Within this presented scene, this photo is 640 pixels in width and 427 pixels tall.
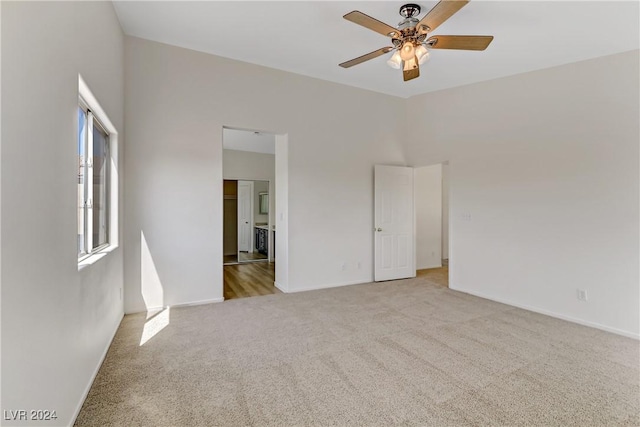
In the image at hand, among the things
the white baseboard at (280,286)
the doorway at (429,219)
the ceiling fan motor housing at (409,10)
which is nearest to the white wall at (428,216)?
the doorway at (429,219)

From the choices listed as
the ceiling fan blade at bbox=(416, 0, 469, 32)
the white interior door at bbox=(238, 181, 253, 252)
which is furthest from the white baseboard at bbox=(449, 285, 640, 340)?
the white interior door at bbox=(238, 181, 253, 252)

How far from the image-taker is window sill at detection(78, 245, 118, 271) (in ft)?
6.59

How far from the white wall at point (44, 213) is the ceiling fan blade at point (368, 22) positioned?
70.2 inches

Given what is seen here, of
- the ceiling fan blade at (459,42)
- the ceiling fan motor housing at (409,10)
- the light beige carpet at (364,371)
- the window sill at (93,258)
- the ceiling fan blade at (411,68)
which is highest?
the ceiling fan motor housing at (409,10)

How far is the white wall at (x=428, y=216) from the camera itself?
6250 mm

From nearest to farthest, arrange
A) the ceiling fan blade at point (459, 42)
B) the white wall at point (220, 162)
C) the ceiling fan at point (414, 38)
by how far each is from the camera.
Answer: the ceiling fan at point (414, 38), the ceiling fan blade at point (459, 42), the white wall at point (220, 162)

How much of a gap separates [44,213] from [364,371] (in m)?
2.20

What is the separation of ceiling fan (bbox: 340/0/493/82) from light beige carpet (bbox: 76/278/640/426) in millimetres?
2596

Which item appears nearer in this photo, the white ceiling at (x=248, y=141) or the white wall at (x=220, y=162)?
the white wall at (x=220, y=162)

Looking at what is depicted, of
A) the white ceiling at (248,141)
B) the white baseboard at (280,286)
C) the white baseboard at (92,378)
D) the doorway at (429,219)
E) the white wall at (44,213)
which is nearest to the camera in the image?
the white wall at (44,213)

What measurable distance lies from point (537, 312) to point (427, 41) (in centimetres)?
338

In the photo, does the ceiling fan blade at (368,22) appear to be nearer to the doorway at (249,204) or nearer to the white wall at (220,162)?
the white wall at (220,162)

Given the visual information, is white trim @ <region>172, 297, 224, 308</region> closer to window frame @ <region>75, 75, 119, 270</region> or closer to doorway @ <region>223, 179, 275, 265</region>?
window frame @ <region>75, 75, 119, 270</region>

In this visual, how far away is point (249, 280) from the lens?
5.19m
